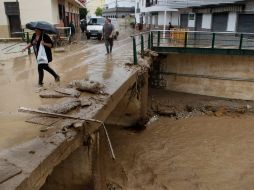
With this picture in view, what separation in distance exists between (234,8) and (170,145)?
12.1 m

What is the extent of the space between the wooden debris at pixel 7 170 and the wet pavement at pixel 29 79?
1.95ft

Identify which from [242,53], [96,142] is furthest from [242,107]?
[96,142]

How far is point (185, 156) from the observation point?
10.9 m

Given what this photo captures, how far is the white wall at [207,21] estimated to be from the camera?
23250 millimetres

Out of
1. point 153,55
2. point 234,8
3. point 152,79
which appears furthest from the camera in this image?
point 234,8

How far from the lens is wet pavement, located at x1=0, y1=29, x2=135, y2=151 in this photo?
5.56 m

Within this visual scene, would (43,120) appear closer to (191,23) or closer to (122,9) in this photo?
(191,23)

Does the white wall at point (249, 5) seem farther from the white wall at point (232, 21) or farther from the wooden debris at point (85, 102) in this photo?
the wooden debris at point (85, 102)

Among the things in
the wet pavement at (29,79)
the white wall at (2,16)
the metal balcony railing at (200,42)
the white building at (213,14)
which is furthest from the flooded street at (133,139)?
the white wall at (2,16)

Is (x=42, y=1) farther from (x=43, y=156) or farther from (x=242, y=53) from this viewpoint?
(x=43, y=156)

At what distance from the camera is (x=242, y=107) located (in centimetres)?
1592

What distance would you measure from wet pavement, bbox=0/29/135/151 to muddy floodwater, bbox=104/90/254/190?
9.11ft

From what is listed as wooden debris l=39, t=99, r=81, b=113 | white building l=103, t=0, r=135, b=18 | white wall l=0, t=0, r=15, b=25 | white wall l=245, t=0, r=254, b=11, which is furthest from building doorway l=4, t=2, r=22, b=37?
white building l=103, t=0, r=135, b=18

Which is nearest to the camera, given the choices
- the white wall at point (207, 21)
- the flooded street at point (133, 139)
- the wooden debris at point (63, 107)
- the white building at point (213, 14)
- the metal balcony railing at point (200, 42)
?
the flooded street at point (133, 139)
